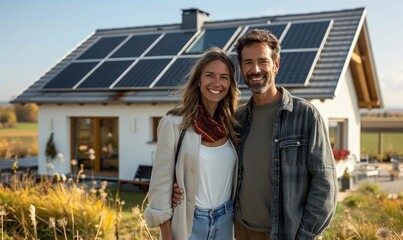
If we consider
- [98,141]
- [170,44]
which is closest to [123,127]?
[98,141]

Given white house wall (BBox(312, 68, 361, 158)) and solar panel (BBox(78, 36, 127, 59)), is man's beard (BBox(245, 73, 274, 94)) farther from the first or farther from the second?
solar panel (BBox(78, 36, 127, 59))

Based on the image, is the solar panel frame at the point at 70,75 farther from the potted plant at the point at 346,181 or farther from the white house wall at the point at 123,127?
the potted plant at the point at 346,181

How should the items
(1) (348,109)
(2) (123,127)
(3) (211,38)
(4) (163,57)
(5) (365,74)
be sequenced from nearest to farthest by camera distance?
(2) (123,127) < (4) (163,57) < (3) (211,38) < (1) (348,109) < (5) (365,74)

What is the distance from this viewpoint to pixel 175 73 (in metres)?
13.7

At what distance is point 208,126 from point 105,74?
1152 centimetres

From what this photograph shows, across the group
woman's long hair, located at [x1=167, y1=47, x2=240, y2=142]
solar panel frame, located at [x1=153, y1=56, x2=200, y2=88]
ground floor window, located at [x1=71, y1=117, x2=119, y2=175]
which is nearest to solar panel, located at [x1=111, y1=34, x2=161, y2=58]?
solar panel frame, located at [x1=153, y1=56, x2=200, y2=88]

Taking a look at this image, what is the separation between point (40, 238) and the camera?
7.12 metres

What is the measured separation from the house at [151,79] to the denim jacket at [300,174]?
8.23 m

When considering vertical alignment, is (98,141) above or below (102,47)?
below

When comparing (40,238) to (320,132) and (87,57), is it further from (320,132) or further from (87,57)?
(87,57)

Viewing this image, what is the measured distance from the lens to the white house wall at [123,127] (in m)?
14.1

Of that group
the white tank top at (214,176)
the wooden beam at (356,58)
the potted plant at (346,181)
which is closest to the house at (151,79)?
the wooden beam at (356,58)

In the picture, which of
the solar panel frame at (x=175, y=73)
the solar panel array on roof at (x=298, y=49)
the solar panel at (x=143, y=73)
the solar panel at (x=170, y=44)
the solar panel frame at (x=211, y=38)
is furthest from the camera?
the solar panel at (x=170, y=44)

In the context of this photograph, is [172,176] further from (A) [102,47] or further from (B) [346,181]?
(A) [102,47]
